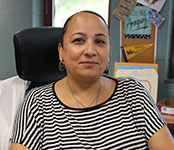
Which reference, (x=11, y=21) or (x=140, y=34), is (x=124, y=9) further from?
(x=11, y=21)

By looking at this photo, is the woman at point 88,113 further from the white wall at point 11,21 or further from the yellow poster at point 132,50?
the white wall at point 11,21

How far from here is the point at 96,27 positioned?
3.06ft

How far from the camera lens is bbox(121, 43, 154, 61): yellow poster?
1897mm

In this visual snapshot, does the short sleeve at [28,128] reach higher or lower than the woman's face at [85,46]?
lower

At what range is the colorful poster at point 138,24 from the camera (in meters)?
1.87

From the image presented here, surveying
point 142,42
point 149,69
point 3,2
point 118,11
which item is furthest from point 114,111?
point 3,2

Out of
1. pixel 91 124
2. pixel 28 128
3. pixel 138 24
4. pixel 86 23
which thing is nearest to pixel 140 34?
pixel 138 24

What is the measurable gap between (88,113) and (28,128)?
264mm

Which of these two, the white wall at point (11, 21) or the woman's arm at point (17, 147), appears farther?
the white wall at point (11, 21)

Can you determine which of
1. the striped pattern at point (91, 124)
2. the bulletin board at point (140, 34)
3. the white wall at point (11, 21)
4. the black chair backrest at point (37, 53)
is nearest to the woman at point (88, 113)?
the striped pattern at point (91, 124)

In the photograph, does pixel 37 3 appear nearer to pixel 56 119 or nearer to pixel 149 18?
pixel 149 18

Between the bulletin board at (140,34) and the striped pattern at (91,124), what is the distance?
979 millimetres

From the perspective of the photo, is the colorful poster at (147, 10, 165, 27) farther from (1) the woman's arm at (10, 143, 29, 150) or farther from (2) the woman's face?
(1) the woman's arm at (10, 143, 29, 150)

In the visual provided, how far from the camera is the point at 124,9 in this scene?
1938 millimetres
